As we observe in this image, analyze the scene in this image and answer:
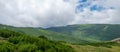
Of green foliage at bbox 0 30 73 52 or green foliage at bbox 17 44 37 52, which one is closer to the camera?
green foliage at bbox 0 30 73 52

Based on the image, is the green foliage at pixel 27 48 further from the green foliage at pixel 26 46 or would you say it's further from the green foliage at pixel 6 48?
the green foliage at pixel 6 48

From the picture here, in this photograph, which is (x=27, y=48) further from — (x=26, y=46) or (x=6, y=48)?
(x=6, y=48)

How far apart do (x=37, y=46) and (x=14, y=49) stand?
6.99 metres

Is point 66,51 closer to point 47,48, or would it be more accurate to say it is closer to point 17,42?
point 47,48

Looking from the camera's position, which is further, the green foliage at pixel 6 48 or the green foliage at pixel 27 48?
the green foliage at pixel 27 48

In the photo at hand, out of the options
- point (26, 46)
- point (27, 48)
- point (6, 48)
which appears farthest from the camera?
point (26, 46)

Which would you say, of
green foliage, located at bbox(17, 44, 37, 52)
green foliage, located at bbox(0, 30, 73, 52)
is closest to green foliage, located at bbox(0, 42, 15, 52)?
green foliage, located at bbox(0, 30, 73, 52)

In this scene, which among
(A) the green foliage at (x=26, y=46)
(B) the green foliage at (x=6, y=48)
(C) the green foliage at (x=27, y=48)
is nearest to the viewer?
(B) the green foliage at (x=6, y=48)

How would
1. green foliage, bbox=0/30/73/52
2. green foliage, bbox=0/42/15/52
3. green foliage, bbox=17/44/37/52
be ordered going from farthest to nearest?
green foliage, bbox=17/44/37/52 → green foliage, bbox=0/30/73/52 → green foliage, bbox=0/42/15/52

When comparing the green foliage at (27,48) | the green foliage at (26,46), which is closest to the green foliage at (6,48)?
the green foliage at (26,46)

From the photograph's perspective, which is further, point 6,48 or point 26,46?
point 26,46

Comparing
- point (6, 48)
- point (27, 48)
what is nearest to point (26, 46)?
point (27, 48)

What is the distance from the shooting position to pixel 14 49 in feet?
210

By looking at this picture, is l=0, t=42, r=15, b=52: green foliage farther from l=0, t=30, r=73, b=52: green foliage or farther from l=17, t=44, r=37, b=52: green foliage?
l=17, t=44, r=37, b=52: green foliage
